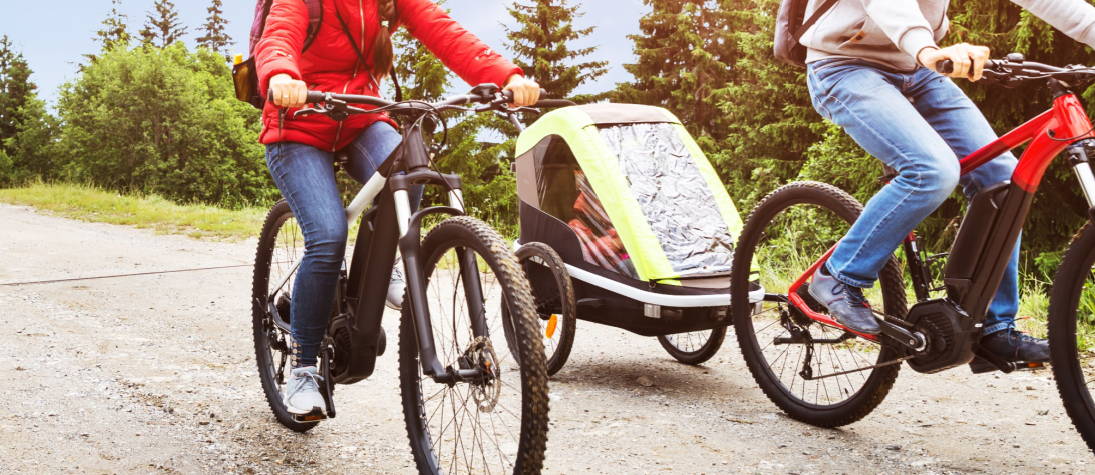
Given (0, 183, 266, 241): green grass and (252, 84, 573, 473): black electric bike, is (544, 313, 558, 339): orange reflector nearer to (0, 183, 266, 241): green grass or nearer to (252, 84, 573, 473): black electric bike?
(252, 84, 573, 473): black electric bike

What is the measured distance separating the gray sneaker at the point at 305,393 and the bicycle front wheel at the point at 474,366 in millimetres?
477

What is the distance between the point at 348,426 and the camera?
149 inches

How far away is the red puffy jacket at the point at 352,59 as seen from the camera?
10.6ft

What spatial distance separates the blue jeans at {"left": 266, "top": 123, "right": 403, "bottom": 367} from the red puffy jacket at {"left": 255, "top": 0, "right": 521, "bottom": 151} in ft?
0.15

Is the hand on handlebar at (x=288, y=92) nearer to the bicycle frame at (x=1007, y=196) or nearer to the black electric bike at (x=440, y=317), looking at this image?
the black electric bike at (x=440, y=317)

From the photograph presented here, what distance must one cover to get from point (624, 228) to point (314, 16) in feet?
5.54

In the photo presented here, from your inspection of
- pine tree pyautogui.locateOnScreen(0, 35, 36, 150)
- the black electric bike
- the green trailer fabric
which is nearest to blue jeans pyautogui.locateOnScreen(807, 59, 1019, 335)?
the green trailer fabric

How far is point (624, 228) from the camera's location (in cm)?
428

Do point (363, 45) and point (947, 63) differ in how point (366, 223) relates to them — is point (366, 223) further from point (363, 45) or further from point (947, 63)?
point (947, 63)

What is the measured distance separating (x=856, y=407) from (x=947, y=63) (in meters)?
Result: 1.40

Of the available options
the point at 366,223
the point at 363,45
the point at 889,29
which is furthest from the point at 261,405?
the point at 889,29

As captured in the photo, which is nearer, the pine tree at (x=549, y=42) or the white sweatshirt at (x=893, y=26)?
the white sweatshirt at (x=893, y=26)

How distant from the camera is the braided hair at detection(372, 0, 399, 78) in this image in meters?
3.30

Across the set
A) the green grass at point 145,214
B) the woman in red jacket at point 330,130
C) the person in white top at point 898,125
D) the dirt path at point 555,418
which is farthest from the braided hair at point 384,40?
the green grass at point 145,214
